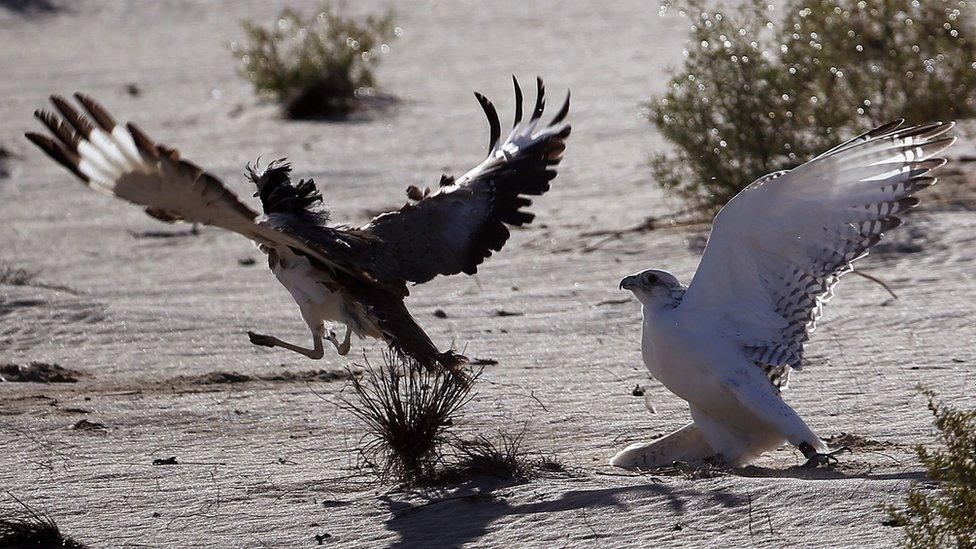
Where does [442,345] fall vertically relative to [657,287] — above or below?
below

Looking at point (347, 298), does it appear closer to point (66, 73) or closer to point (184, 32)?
point (66, 73)

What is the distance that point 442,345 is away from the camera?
746 cm

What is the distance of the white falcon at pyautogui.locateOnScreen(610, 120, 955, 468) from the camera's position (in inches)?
208

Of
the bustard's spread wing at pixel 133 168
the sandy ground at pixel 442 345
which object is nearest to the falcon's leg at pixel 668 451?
the sandy ground at pixel 442 345

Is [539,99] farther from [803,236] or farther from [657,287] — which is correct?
[803,236]

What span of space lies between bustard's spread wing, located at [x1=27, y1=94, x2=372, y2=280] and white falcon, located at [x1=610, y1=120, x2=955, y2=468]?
5.83 ft

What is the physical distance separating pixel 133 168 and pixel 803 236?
2572 mm

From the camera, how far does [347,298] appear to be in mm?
6402

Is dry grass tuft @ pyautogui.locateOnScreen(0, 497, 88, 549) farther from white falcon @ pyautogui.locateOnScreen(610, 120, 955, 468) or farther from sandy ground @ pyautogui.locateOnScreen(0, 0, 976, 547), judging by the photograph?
white falcon @ pyautogui.locateOnScreen(610, 120, 955, 468)

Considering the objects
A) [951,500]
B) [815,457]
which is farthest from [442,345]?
[951,500]

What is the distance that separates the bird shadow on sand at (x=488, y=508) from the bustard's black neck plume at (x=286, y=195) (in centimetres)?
175

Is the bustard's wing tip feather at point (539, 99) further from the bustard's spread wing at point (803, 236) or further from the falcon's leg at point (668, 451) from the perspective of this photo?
the falcon's leg at point (668, 451)

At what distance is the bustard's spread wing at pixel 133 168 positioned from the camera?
5.01 m

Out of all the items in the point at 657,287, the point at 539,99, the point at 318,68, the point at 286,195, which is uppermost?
the point at 318,68
